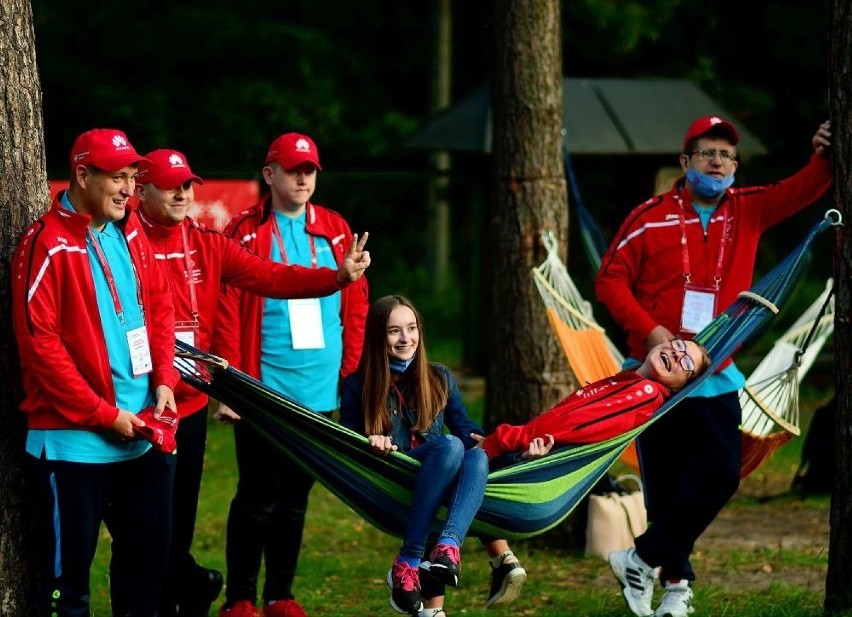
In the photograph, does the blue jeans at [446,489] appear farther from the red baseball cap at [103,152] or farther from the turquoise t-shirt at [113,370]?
the red baseball cap at [103,152]

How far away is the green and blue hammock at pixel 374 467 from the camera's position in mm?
4441

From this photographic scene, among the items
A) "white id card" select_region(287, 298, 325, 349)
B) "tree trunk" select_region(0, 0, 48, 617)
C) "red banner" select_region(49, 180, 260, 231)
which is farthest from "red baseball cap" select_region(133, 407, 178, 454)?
"red banner" select_region(49, 180, 260, 231)

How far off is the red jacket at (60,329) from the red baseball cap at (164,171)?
0.72 m

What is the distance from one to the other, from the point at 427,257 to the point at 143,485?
438 inches

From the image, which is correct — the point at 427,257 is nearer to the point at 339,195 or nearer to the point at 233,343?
the point at 339,195

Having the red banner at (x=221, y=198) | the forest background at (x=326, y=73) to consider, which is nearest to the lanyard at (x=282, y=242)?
the red banner at (x=221, y=198)

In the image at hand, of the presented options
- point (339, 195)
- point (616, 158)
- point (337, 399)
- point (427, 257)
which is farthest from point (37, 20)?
point (337, 399)

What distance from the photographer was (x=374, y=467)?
4461mm

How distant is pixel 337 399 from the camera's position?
5402 millimetres

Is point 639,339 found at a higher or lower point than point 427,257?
higher

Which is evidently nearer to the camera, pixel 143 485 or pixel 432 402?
pixel 143 485

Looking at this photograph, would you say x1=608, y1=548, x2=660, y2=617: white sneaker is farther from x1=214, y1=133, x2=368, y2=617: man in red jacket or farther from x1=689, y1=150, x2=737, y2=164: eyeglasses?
x1=689, y1=150, x2=737, y2=164: eyeglasses

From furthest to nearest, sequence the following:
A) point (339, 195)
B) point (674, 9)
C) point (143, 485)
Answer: point (674, 9)
point (339, 195)
point (143, 485)

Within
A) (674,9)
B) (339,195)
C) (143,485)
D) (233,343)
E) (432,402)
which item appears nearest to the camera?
(143,485)
